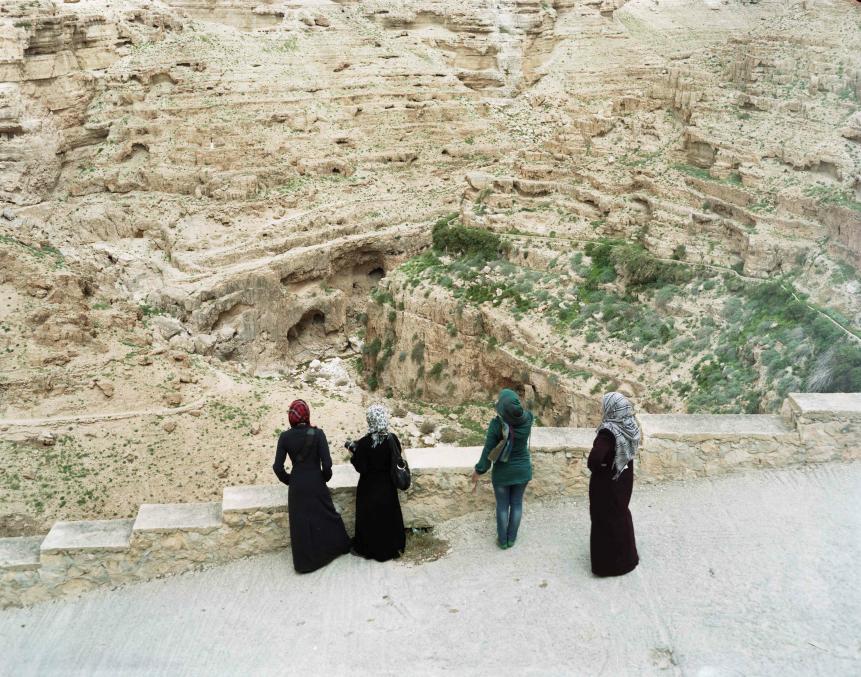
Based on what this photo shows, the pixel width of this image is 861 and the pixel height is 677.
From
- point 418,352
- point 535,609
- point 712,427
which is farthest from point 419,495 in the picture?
point 418,352

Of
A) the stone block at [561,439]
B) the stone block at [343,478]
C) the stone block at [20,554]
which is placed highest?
the stone block at [561,439]

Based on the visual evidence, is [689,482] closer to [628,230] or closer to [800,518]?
[800,518]

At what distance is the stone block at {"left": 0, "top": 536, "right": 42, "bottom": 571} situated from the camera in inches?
285

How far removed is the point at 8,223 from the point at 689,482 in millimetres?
23469

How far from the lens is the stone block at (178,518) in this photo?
7441 millimetres

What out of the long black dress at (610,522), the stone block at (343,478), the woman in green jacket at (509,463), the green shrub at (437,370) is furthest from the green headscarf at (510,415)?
the green shrub at (437,370)

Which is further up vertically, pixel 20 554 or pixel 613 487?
pixel 613 487

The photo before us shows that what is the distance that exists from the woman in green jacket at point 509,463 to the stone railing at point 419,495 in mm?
512

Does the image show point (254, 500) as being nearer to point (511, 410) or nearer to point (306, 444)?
point (306, 444)

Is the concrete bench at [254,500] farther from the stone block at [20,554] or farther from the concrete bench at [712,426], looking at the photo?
the concrete bench at [712,426]

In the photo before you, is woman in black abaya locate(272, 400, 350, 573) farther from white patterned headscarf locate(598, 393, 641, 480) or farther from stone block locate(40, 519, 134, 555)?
white patterned headscarf locate(598, 393, 641, 480)

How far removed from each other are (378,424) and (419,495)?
117cm

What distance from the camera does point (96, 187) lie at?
2927 centimetres

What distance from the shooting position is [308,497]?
7.23m
